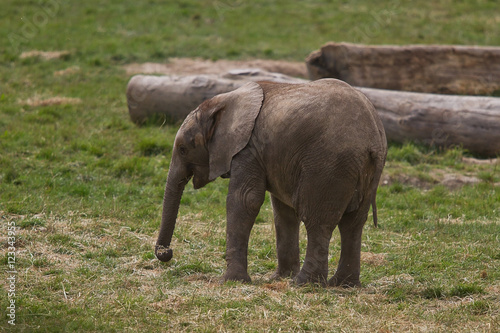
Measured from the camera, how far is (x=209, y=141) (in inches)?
302

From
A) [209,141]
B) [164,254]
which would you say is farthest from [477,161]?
[164,254]

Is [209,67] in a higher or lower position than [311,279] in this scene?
lower

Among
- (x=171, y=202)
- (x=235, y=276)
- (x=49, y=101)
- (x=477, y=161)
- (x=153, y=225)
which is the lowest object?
(x=477, y=161)

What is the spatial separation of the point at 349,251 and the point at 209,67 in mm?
11385

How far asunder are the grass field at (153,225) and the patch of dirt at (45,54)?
12 cm

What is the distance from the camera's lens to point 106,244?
859cm

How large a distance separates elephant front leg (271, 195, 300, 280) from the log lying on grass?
582 cm

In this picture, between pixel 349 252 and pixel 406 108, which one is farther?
pixel 406 108

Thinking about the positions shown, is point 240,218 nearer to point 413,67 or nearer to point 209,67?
Answer: point 413,67

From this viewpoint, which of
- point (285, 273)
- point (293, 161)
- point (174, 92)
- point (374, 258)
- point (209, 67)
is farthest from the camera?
point (209, 67)

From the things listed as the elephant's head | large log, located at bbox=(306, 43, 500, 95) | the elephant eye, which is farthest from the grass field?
large log, located at bbox=(306, 43, 500, 95)

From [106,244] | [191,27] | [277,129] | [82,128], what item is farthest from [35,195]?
[191,27]

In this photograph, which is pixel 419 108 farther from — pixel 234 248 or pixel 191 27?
pixel 191 27

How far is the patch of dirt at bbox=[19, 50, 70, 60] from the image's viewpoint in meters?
18.2
